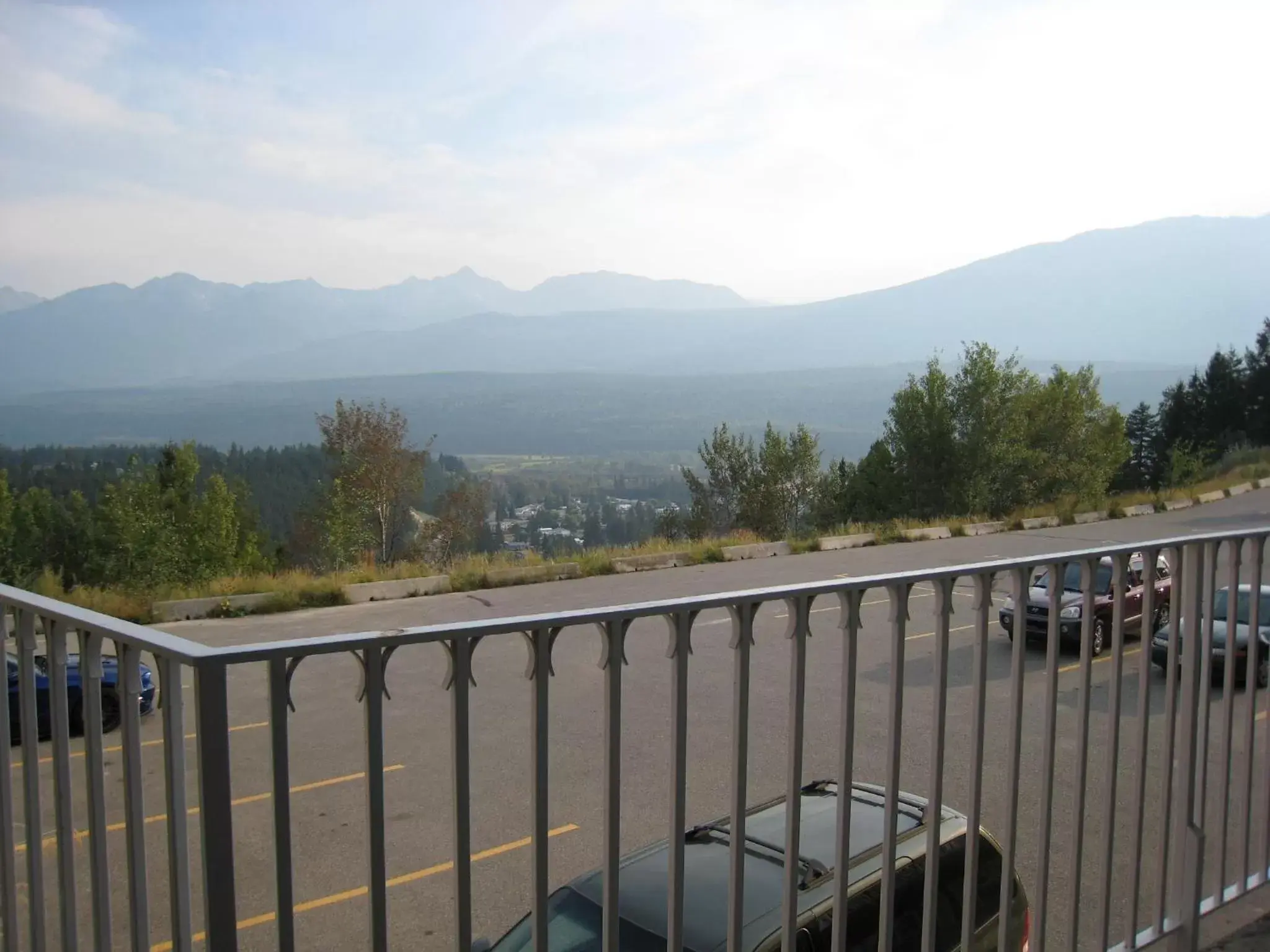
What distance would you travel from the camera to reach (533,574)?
58.8ft

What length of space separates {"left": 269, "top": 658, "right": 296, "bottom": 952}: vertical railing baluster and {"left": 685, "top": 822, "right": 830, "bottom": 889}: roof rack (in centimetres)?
119

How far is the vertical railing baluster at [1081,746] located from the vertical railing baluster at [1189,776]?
46 cm

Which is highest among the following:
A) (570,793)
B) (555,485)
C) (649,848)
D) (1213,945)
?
(649,848)

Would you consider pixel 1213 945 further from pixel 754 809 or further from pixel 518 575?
pixel 518 575

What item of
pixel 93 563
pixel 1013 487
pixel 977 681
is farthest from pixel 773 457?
pixel 977 681

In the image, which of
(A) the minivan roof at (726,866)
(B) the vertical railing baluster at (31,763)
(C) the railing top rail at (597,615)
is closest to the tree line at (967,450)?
(A) the minivan roof at (726,866)

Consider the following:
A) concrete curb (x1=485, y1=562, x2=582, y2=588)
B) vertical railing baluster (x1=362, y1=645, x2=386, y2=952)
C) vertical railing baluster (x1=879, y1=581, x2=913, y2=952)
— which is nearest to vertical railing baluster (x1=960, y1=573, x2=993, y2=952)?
vertical railing baluster (x1=879, y1=581, x2=913, y2=952)

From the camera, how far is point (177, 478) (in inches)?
1918

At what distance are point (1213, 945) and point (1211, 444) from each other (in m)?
69.0

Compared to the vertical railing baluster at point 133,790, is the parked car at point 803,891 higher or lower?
lower

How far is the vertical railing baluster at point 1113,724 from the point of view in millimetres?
2756

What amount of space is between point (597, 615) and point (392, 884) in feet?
13.8

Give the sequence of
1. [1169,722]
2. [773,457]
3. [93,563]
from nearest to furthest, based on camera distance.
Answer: [1169,722] → [93,563] → [773,457]

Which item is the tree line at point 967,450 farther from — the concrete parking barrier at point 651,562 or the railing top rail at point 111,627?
the railing top rail at point 111,627
